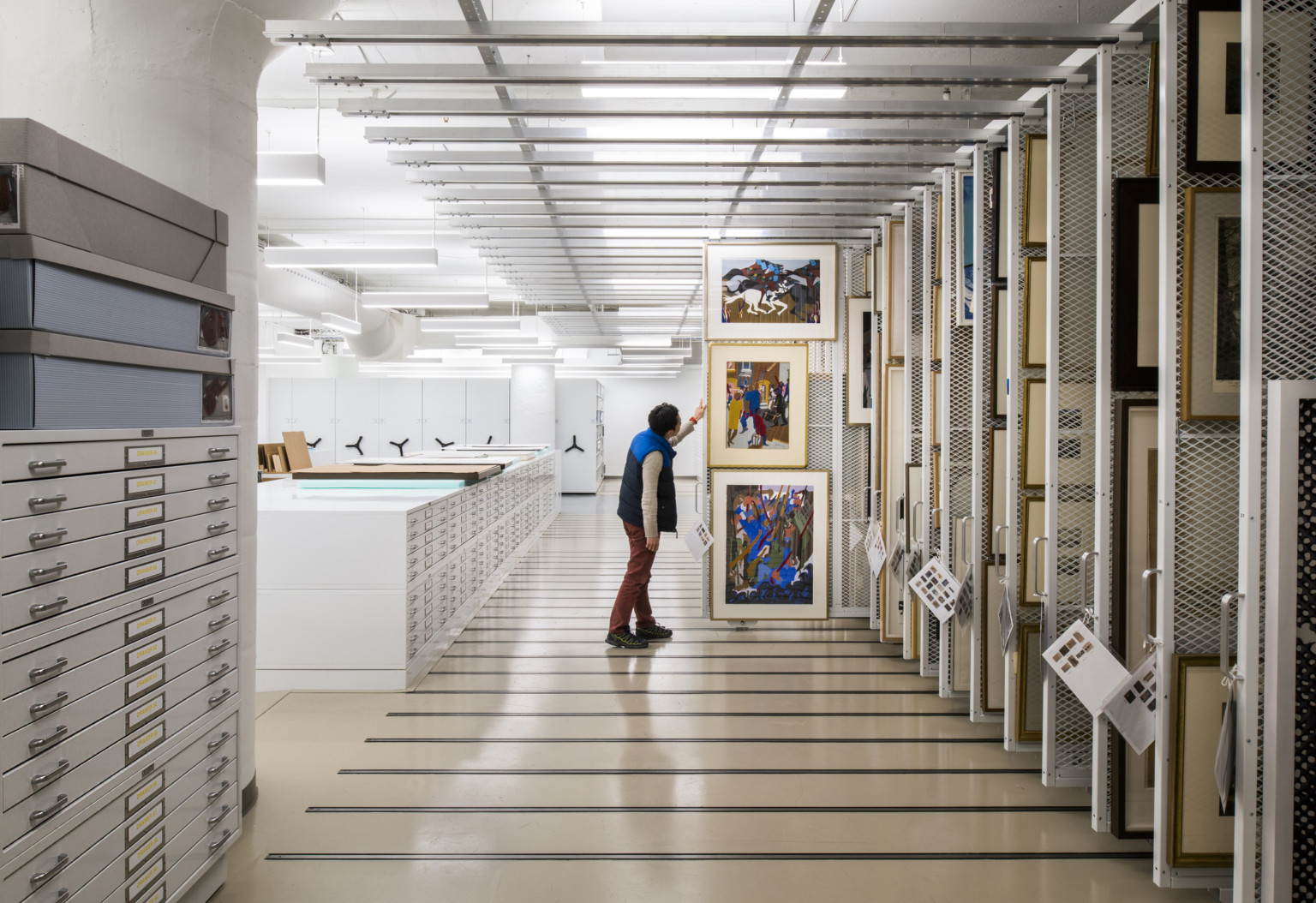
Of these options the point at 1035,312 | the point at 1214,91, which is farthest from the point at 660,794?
the point at 1214,91

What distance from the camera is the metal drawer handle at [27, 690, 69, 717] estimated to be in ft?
5.69

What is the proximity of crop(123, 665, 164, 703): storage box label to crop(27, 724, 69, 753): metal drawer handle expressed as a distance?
0.21 metres

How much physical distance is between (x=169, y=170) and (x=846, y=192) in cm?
325

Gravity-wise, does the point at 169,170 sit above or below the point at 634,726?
above

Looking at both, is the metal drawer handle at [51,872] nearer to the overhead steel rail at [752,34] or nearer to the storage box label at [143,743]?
the storage box label at [143,743]

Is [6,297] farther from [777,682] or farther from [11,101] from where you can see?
[777,682]

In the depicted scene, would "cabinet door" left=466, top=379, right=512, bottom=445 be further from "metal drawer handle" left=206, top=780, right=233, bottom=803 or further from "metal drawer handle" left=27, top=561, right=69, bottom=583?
"metal drawer handle" left=27, top=561, right=69, bottom=583

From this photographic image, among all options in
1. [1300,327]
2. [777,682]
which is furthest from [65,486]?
[777,682]

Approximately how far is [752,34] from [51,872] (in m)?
2.86

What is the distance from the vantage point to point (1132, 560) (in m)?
2.76

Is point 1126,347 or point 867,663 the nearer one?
point 1126,347

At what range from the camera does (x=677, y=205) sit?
5.27 m

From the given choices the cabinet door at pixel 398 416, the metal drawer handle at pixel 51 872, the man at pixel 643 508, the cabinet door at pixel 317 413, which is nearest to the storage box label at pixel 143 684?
the metal drawer handle at pixel 51 872

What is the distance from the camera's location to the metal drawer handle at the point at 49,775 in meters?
1.74
